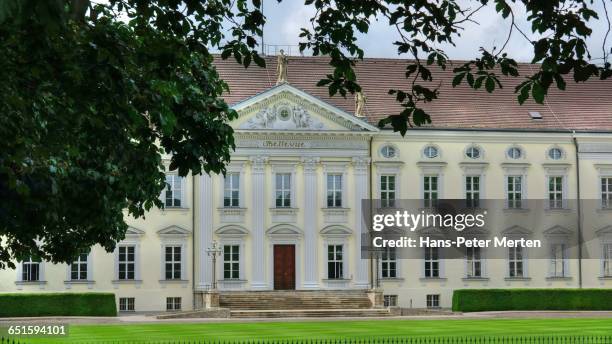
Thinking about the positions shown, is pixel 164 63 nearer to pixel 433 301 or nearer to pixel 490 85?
pixel 490 85

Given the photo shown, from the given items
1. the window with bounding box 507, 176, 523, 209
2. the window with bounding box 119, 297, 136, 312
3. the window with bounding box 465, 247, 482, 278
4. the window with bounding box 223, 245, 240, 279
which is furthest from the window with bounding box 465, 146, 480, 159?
the window with bounding box 119, 297, 136, 312

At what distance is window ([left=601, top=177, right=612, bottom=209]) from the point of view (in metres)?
58.6

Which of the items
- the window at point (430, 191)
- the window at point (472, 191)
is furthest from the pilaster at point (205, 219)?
the window at point (472, 191)

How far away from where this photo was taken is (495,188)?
190 feet

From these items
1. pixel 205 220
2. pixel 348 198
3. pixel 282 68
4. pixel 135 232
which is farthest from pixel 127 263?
pixel 282 68

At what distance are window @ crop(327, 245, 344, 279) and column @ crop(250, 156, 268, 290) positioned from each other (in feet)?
10.7

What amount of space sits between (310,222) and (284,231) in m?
1.40

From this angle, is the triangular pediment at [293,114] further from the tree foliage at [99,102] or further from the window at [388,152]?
the tree foliage at [99,102]

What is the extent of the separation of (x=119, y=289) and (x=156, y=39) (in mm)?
42058

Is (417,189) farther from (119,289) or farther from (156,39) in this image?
(156,39)

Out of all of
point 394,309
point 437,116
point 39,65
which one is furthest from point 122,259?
point 39,65

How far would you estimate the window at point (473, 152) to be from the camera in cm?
5762

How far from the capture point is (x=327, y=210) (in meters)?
56.3

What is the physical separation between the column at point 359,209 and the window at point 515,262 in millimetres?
7751
